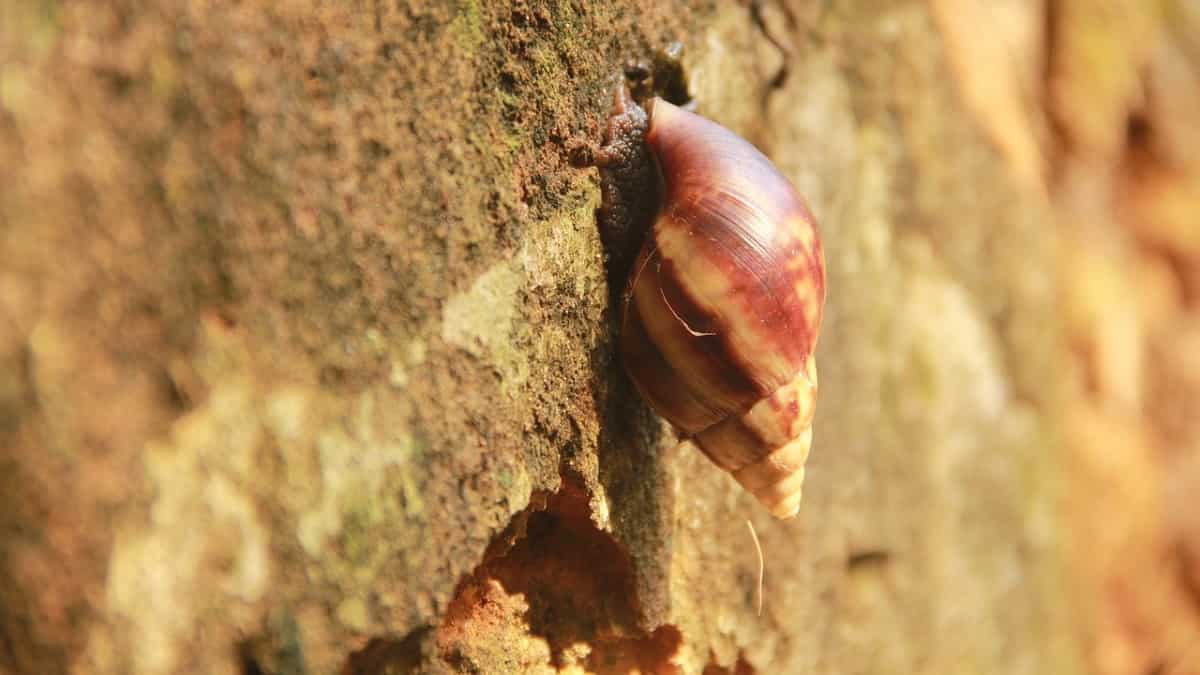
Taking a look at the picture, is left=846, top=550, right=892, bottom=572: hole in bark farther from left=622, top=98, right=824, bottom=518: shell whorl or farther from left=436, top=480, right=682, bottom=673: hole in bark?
left=622, top=98, right=824, bottom=518: shell whorl

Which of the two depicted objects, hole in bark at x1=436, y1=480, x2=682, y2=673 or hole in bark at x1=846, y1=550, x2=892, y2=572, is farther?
hole in bark at x1=846, y1=550, x2=892, y2=572

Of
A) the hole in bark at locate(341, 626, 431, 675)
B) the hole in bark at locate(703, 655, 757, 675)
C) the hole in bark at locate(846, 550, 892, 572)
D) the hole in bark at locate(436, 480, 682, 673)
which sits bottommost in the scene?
the hole in bark at locate(846, 550, 892, 572)

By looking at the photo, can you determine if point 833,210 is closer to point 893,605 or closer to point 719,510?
point 719,510

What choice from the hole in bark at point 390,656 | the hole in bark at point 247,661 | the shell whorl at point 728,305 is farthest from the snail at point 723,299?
the hole in bark at point 247,661

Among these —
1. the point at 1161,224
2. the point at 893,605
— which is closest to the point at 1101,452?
the point at 1161,224

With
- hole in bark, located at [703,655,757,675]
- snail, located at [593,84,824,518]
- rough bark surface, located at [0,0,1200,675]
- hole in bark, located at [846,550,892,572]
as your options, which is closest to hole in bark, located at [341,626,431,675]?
rough bark surface, located at [0,0,1200,675]

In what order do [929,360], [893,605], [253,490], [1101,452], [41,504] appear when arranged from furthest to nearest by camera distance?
[1101,452], [929,360], [893,605], [253,490], [41,504]

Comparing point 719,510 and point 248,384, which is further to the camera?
point 719,510
